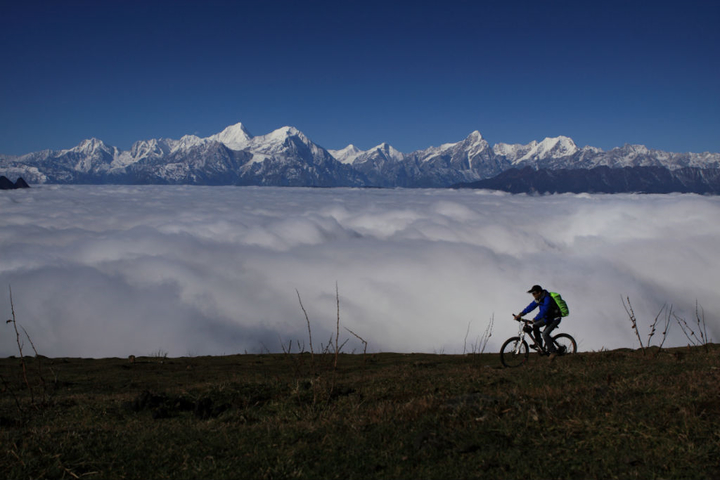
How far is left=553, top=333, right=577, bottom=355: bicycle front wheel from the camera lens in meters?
14.8

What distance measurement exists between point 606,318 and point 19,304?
670 ft

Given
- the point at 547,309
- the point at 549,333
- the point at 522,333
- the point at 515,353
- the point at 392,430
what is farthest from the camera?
the point at 515,353

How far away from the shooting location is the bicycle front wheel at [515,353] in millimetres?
14731

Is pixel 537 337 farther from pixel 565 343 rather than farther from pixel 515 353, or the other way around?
pixel 565 343

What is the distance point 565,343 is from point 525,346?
4.59 feet

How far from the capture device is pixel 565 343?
15.1 metres

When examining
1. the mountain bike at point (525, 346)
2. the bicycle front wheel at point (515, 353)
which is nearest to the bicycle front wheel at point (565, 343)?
the mountain bike at point (525, 346)

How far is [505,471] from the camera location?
225 inches

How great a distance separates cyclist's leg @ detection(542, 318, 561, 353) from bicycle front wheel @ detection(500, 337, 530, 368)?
0.72m

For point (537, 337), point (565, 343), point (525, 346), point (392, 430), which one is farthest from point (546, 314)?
point (392, 430)

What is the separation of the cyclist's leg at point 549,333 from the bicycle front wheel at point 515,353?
0.72 metres

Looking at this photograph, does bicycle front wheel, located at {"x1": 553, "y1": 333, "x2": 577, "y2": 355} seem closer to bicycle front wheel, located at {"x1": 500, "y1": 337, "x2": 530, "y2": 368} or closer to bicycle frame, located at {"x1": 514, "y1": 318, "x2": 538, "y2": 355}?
bicycle frame, located at {"x1": 514, "y1": 318, "x2": 538, "y2": 355}

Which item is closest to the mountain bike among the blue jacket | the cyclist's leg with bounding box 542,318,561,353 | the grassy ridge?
the cyclist's leg with bounding box 542,318,561,353

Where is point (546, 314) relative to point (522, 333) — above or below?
above
